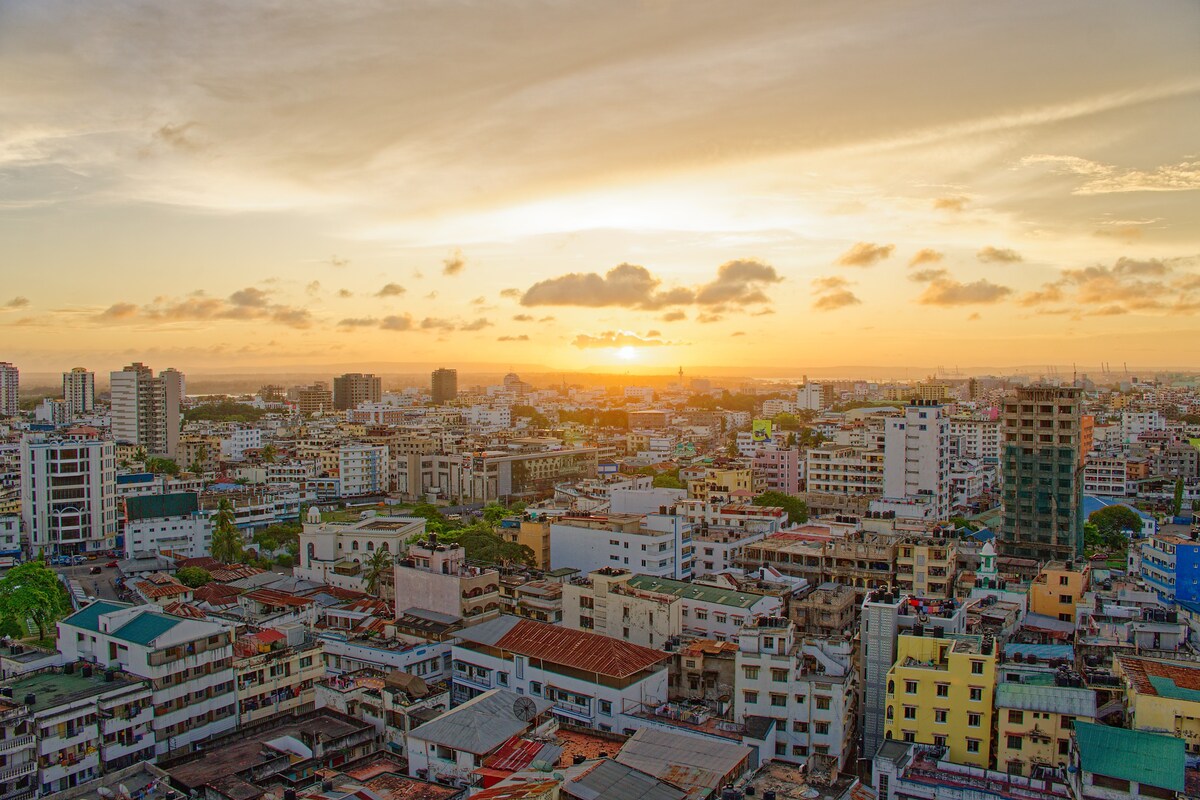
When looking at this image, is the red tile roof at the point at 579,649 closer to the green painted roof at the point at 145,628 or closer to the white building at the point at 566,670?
the white building at the point at 566,670

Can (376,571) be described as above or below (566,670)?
below

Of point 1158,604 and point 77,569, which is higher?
point 1158,604

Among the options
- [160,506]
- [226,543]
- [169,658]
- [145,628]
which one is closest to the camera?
[169,658]

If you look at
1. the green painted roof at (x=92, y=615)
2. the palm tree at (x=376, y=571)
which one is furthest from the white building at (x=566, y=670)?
the palm tree at (x=376, y=571)

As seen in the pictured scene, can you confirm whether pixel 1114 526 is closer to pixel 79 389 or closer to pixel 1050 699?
pixel 1050 699

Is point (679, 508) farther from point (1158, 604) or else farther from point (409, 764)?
point (409, 764)

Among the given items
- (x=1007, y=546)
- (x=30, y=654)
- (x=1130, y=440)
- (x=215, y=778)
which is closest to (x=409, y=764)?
(x=215, y=778)

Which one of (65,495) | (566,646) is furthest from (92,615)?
(65,495)
